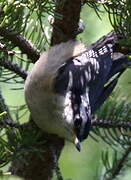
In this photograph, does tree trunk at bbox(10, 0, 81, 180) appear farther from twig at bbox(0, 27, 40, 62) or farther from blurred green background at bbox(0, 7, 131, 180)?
blurred green background at bbox(0, 7, 131, 180)

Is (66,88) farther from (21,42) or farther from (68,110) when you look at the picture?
(21,42)

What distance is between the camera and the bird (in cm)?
135

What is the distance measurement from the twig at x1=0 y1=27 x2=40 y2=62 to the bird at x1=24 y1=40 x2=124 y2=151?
0.03m

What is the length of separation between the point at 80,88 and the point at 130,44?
405mm

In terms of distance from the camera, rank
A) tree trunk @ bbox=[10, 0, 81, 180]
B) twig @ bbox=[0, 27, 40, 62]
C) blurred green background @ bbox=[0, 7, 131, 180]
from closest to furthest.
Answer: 1. twig @ bbox=[0, 27, 40, 62]
2. tree trunk @ bbox=[10, 0, 81, 180]
3. blurred green background @ bbox=[0, 7, 131, 180]

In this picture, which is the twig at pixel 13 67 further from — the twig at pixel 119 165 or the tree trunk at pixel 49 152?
the twig at pixel 119 165

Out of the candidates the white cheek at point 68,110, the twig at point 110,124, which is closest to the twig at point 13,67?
the white cheek at point 68,110

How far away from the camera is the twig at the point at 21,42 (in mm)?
1070

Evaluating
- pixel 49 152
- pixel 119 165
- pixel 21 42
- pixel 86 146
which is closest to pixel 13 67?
pixel 21 42

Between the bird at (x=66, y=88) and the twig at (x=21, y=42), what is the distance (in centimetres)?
3

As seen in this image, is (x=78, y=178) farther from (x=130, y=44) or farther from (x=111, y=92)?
(x=130, y=44)

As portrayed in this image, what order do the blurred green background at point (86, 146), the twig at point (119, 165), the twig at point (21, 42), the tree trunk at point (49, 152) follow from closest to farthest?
the twig at point (21, 42), the tree trunk at point (49, 152), the twig at point (119, 165), the blurred green background at point (86, 146)

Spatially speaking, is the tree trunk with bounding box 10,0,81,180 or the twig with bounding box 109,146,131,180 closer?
the tree trunk with bounding box 10,0,81,180

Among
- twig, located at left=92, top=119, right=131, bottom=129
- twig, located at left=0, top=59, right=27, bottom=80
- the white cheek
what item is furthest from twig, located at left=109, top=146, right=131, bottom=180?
twig, located at left=0, top=59, right=27, bottom=80
